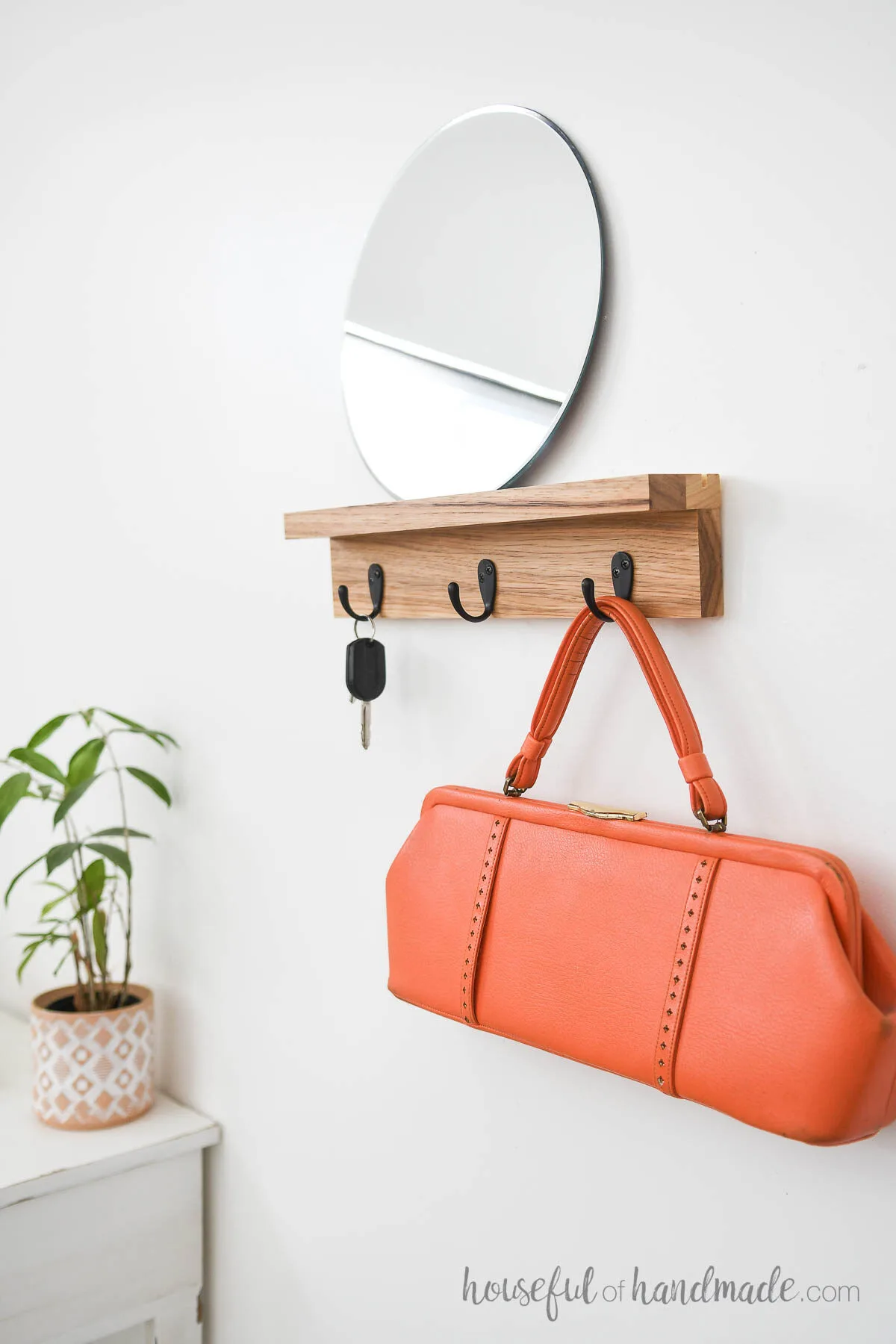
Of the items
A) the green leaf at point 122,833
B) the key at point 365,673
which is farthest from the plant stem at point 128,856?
the key at point 365,673

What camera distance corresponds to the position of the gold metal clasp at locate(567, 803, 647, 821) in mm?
748

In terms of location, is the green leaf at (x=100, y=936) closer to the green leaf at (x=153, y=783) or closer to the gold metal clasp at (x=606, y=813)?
the green leaf at (x=153, y=783)

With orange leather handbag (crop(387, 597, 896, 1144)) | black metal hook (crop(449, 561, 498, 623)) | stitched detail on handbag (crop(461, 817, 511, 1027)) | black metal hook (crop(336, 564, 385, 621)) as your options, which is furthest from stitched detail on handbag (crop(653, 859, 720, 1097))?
black metal hook (crop(336, 564, 385, 621))

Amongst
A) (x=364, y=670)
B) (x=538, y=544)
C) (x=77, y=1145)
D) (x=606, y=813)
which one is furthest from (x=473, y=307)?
(x=77, y=1145)

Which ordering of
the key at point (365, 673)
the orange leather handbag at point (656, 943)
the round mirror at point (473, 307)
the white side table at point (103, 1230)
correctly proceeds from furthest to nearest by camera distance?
1. the white side table at point (103, 1230)
2. the key at point (365, 673)
3. the round mirror at point (473, 307)
4. the orange leather handbag at point (656, 943)

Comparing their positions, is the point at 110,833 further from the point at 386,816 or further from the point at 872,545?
the point at 872,545

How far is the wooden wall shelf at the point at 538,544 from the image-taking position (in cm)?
74

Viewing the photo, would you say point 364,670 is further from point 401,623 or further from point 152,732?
point 152,732

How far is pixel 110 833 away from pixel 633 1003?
0.77 m

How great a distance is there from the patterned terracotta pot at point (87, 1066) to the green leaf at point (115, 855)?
16 cm

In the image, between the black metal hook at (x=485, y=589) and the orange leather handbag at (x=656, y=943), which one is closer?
the orange leather handbag at (x=656, y=943)

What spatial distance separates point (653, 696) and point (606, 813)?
0.09 meters

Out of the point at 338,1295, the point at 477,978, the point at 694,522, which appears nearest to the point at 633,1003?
the point at 477,978

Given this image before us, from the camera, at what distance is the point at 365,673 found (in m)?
0.99
